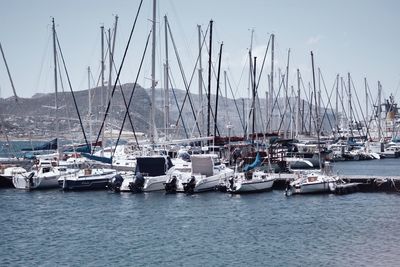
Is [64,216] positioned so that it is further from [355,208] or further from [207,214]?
[355,208]

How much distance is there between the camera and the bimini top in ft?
174

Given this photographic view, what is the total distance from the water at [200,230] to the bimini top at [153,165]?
2955 mm

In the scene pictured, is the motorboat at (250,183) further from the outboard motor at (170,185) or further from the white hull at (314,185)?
the outboard motor at (170,185)

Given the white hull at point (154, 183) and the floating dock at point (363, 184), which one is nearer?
the floating dock at point (363, 184)

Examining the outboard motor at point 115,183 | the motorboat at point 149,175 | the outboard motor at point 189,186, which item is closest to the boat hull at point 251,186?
the outboard motor at point 189,186

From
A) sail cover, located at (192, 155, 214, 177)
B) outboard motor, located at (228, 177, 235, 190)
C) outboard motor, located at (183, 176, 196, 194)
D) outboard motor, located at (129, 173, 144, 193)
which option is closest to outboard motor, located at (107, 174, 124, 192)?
outboard motor, located at (129, 173, 144, 193)

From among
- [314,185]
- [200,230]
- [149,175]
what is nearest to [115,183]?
[149,175]

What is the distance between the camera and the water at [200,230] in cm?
2902

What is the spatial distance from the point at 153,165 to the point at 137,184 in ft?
7.49

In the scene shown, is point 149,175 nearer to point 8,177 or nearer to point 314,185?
point 314,185

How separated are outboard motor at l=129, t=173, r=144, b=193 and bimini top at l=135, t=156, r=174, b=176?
1.11 meters

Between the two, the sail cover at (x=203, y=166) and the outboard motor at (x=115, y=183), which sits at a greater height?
the sail cover at (x=203, y=166)

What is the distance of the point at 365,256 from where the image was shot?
2833 centimetres

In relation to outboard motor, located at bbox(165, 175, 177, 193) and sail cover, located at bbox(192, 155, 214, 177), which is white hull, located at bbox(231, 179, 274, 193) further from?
outboard motor, located at bbox(165, 175, 177, 193)
